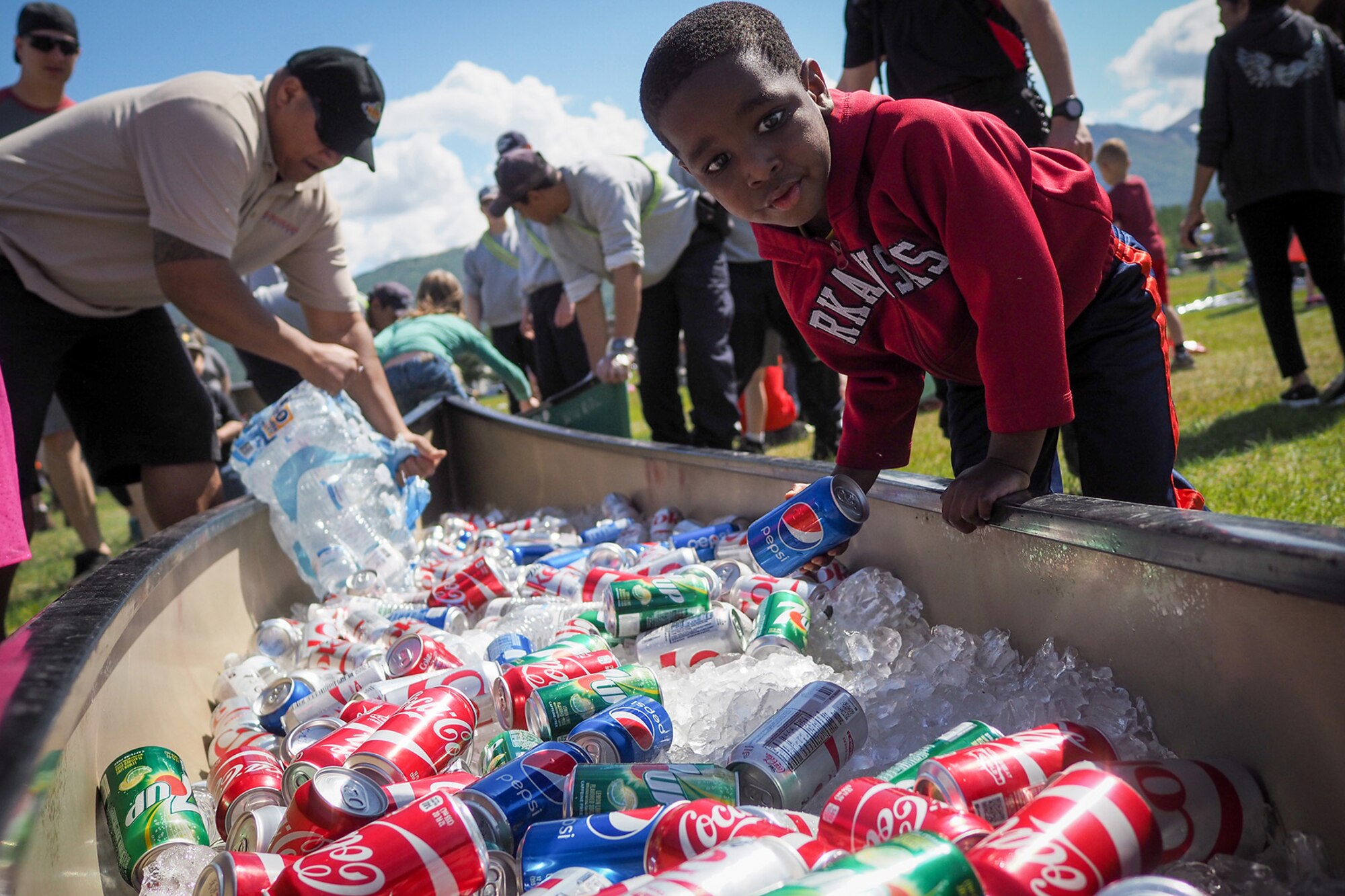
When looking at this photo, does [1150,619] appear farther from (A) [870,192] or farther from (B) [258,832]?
(B) [258,832]

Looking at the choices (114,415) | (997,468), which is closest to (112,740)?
(997,468)

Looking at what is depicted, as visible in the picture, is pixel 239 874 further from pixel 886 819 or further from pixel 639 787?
pixel 886 819

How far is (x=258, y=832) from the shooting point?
1.32 m

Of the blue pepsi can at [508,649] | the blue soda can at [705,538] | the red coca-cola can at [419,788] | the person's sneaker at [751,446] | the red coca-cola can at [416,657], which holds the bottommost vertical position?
the person's sneaker at [751,446]

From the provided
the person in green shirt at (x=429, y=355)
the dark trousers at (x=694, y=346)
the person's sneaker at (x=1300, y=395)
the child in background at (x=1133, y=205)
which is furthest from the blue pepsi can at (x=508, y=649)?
the child in background at (x=1133, y=205)

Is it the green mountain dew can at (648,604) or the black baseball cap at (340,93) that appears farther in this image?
the black baseball cap at (340,93)

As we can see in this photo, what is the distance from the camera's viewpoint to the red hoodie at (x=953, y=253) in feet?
5.17

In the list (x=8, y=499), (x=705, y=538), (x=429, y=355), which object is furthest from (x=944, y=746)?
(x=429, y=355)

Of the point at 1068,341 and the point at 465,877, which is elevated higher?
the point at 1068,341

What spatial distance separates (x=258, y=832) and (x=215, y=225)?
2.10 meters

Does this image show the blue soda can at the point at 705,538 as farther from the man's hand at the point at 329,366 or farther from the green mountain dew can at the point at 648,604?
the man's hand at the point at 329,366

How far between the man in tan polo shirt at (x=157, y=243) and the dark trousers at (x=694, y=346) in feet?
5.97

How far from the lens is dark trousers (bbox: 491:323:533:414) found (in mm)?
7590

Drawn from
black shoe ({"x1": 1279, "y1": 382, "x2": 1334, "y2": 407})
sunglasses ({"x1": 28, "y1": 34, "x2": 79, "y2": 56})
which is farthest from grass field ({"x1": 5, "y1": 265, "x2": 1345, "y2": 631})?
sunglasses ({"x1": 28, "y1": 34, "x2": 79, "y2": 56})
